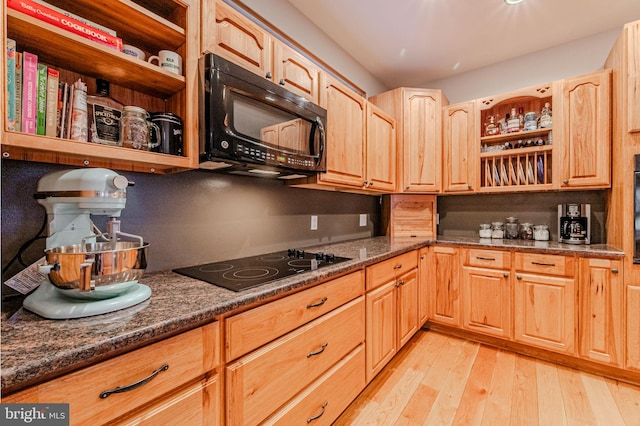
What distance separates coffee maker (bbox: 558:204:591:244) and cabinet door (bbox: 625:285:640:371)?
1.70 ft

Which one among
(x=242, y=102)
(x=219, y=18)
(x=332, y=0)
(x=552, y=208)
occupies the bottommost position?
(x=552, y=208)

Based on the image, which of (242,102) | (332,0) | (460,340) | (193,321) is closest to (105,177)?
(193,321)

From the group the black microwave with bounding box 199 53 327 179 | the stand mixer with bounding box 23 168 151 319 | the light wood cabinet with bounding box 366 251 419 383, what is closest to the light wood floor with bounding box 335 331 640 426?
the light wood cabinet with bounding box 366 251 419 383

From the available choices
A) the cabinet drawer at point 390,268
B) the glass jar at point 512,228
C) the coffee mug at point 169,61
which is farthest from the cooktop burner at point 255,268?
the glass jar at point 512,228

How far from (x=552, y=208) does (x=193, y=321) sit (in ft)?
10.0

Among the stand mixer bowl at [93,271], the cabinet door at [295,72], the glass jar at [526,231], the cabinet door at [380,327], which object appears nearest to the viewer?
the stand mixer bowl at [93,271]

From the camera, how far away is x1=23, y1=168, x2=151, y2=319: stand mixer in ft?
2.54

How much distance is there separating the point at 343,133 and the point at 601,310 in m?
2.19

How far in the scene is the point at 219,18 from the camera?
4.23 feet

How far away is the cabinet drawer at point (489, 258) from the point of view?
7.46 feet

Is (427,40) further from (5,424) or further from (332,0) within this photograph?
(5,424)

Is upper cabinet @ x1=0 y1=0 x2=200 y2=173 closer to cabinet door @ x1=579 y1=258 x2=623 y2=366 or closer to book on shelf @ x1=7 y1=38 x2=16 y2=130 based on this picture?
book on shelf @ x1=7 y1=38 x2=16 y2=130

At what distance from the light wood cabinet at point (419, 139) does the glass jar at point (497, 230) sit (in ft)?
2.05

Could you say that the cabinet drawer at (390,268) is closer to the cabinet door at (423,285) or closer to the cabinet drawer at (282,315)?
the cabinet door at (423,285)
